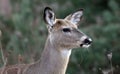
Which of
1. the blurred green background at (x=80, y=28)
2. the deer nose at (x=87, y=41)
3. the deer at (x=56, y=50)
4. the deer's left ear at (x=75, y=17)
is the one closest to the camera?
the deer nose at (x=87, y=41)

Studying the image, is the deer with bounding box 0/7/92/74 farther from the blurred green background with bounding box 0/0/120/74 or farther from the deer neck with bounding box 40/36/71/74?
the blurred green background with bounding box 0/0/120/74

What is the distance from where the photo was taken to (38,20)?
14.3 metres

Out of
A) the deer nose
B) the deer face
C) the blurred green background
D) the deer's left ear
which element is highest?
the deer nose

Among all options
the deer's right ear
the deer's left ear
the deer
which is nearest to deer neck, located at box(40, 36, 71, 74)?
the deer

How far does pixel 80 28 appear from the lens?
549 inches

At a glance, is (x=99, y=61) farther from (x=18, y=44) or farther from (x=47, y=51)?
(x=47, y=51)

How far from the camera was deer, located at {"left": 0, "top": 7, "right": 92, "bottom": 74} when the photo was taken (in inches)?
323

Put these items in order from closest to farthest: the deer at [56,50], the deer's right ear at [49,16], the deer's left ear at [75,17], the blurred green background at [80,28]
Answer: the deer at [56,50] → the deer's right ear at [49,16] → the deer's left ear at [75,17] → the blurred green background at [80,28]

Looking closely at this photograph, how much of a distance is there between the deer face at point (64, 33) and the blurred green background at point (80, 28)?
1734 mm

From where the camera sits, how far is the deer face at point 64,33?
8.22 meters

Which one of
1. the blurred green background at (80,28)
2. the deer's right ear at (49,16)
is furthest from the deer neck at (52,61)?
the blurred green background at (80,28)

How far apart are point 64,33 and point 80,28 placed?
5.60 meters

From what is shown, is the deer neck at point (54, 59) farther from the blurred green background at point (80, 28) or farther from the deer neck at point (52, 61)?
the blurred green background at point (80, 28)

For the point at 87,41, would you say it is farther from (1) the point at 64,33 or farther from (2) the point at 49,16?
(2) the point at 49,16
